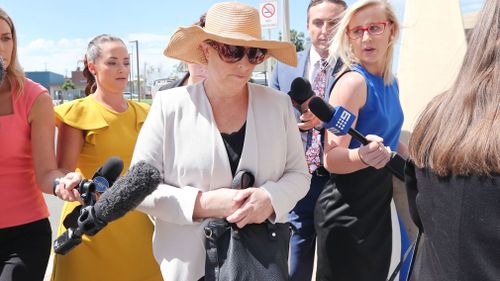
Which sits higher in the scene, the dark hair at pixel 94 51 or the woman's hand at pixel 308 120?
the dark hair at pixel 94 51

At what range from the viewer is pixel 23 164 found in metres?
2.36

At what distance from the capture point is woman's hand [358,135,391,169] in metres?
2.12

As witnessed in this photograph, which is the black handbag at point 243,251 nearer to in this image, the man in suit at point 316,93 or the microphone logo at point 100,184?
the microphone logo at point 100,184

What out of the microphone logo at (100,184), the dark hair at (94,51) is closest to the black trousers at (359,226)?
the microphone logo at (100,184)

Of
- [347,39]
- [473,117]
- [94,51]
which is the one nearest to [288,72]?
[347,39]

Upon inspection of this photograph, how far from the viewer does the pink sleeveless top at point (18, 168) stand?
227cm

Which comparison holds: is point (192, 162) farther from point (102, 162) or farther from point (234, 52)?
point (102, 162)

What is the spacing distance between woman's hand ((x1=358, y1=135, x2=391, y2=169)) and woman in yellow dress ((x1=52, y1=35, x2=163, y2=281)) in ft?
4.47

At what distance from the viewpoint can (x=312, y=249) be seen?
3.17 metres

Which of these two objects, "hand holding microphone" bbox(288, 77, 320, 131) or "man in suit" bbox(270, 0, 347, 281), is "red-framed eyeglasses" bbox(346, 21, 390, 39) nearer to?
"man in suit" bbox(270, 0, 347, 281)

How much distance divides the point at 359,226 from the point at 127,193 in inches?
50.8

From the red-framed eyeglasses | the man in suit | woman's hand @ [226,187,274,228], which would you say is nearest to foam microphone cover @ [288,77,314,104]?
the man in suit

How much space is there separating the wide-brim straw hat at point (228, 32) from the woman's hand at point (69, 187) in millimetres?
729

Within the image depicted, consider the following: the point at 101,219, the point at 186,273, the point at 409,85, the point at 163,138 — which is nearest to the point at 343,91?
the point at 163,138
